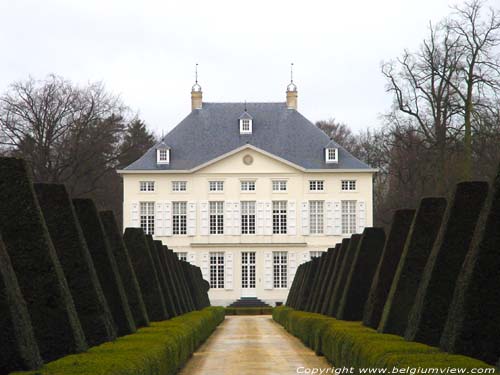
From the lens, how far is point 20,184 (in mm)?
10977

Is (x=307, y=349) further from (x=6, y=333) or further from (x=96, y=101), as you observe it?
(x=96, y=101)

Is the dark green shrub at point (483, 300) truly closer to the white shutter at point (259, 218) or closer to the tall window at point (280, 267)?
the white shutter at point (259, 218)

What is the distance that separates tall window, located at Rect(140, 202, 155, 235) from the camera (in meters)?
69.2

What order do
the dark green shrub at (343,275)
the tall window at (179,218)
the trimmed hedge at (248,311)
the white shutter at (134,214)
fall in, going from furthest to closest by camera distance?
the tall window at (179,218)
the white shutter at (134,214)
the trimmed hedge at (248,311)
the dark green shrub at (343,275)

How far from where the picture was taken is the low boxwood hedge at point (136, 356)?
875 cm

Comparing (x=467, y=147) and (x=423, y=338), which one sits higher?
(x=467, y=147)

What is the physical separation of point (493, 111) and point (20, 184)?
30.1 m

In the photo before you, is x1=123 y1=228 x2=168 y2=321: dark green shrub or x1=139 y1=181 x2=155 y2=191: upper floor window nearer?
x1=123 y1=228 x2=168 y2=321: dark green shrub

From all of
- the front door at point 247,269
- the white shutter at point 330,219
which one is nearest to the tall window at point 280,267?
the front door at point 247,269

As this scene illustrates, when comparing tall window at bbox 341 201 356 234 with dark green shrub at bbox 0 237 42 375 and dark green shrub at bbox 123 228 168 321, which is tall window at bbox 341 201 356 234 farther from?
dark green shrub at bbox 0 237 42 375

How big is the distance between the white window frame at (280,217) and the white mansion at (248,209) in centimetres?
7

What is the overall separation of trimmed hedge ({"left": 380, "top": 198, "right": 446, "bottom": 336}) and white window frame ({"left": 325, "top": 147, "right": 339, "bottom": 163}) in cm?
5455

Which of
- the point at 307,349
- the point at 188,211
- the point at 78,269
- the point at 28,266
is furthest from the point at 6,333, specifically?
the point at 188,211

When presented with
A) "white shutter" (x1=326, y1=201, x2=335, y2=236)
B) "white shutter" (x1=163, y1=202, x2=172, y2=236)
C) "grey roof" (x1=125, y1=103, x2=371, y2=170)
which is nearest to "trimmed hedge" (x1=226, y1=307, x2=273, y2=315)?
"white shutter" (x1=326, y1=201, x2=335, y2=236)
